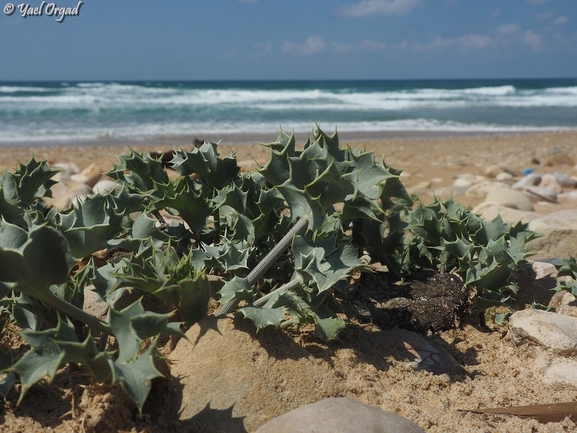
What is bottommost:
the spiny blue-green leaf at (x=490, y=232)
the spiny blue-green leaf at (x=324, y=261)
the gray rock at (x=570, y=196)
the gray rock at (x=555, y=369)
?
the gray rock at (x=570, y=196)

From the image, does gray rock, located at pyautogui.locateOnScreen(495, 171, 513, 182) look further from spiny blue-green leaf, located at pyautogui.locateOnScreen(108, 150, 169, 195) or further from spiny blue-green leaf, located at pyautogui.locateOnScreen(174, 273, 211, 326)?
spiny blue-green leaf, located at pyautogui.locateOnScreen(174, 273, 211, 326)

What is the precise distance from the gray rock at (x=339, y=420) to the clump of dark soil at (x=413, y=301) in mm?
559

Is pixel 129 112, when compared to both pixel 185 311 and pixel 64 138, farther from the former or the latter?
pixel 185 311

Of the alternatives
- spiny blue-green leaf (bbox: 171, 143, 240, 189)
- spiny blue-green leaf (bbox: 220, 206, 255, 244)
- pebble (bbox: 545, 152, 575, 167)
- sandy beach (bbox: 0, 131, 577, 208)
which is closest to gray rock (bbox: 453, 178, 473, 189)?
sandy beach (bbox: 0, 131, 577, 208)

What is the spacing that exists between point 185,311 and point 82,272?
39 cm

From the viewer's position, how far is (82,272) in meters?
1.88

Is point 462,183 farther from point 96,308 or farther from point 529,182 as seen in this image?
point 96,308

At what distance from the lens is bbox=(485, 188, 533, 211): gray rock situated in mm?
5296

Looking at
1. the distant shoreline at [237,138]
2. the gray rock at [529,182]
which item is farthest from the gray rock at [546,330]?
the distant shoreline at [237,138]

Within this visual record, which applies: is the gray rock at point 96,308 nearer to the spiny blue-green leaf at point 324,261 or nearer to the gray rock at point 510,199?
the spiny blue-green leaf at point 324,261

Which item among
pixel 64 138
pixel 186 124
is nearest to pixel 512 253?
pixel 64 138

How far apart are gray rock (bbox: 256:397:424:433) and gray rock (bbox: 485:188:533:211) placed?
4.03 meters

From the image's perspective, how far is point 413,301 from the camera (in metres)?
2.23

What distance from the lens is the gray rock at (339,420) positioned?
1507 mm
